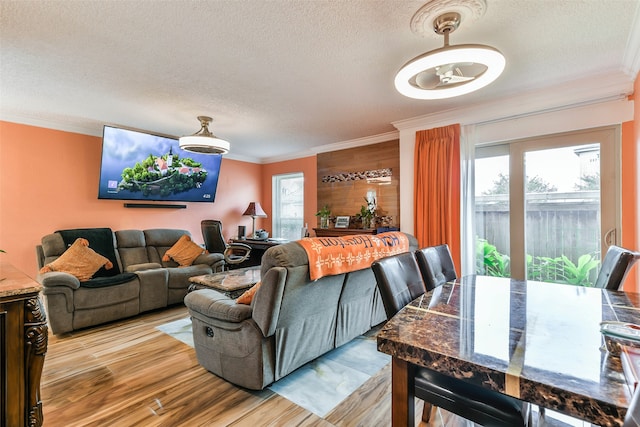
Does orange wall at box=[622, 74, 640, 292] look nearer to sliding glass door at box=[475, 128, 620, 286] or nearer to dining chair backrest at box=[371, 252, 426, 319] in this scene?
sliding glass door at box=[475, 128, 620, 286]

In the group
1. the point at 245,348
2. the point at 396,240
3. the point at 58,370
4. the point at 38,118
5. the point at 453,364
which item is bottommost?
the point at 58,370

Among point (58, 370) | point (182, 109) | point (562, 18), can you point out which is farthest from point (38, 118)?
point (562, 18)

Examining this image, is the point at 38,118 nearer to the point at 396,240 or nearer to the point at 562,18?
the point at 396,240

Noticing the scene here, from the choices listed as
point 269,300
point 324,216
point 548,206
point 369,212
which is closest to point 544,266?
point 548,206

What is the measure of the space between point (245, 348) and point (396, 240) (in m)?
1.52

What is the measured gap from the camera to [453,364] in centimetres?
74

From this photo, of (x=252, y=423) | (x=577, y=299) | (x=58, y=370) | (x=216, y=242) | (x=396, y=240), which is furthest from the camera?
(x=216, y=242)

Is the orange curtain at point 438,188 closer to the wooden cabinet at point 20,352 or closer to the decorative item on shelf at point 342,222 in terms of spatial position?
the decorative item on shelf at point 342,222

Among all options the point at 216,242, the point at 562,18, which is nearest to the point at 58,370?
the point at 216,242

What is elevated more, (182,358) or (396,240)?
(396,240)

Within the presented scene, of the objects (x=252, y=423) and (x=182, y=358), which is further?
(x=182, y=358)

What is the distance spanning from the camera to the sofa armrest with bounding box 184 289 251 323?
1.86 metres

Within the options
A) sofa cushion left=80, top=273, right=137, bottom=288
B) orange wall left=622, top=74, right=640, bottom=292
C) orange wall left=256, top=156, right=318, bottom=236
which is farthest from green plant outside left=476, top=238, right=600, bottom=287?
sofa cushion left=80, top=273, right=137, bottom=288

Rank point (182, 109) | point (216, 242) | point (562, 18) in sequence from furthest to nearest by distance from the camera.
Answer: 1. point (216, 242)
2. point (182, 109)
3. point (562, 18)
